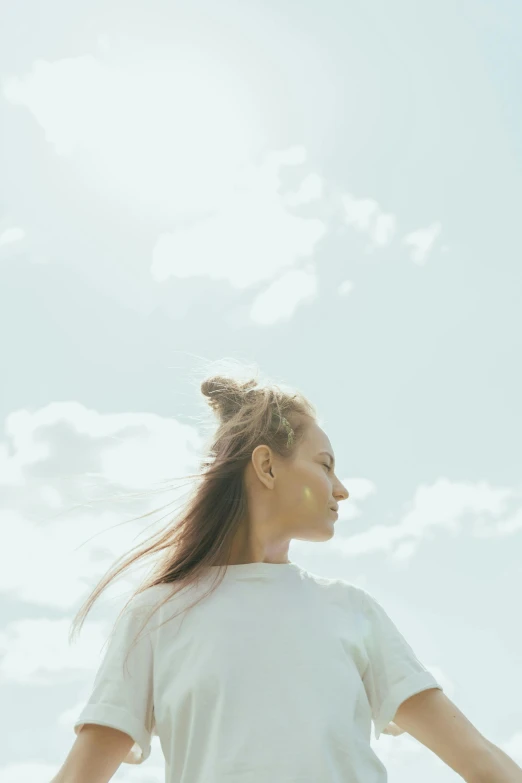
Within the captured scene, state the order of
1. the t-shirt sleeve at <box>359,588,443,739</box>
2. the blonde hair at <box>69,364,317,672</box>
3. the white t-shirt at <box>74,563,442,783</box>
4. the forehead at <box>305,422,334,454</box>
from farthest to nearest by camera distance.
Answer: the forehead at <box>305,422,334,454</box> → the blonde hair at <box>69,364,317,672</box> → the t-shirt sleeve at <box>359,588,443,739</box> → the white t-shirt at <box>74,563,442,783</box>

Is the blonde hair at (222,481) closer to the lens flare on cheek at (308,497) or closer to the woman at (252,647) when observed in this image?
the woman at (252,647)

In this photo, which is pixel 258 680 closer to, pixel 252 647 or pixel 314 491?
pixel 252 647

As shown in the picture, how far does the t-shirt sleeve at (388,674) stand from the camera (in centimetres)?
354

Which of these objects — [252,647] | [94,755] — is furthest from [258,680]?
[94,755]

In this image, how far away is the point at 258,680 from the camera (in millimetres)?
3387

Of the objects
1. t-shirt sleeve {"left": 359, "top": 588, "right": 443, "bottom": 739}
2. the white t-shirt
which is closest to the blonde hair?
the white t-shirt

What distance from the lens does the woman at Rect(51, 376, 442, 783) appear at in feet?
10.7

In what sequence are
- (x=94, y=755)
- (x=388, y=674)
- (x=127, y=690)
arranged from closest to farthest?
(x=94, y=755) < (x=127, y=690) < (x=388, y=674)

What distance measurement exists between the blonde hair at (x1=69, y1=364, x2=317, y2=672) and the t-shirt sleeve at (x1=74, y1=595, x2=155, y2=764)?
188mm

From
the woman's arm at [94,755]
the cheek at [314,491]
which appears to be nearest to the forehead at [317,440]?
the cheek at [314,491]

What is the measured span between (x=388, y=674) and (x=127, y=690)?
1052 millimetres

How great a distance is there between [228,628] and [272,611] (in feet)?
0.67

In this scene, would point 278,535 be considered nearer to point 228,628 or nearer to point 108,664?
point 228,628

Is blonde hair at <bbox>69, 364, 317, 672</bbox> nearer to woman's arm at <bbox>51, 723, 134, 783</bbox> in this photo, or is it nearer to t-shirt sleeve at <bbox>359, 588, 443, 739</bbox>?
woman's arm at <bbox>51, 723, 134, 783</bbox>
